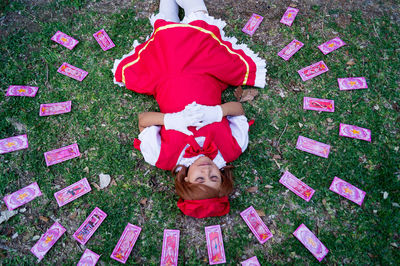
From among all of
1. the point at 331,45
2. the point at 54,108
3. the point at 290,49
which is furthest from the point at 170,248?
the point at 331,45

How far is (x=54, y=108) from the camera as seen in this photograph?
3.88m

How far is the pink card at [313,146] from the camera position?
371 cm

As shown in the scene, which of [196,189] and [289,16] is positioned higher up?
[289,16]

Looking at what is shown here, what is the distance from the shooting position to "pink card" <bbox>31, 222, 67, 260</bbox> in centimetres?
325

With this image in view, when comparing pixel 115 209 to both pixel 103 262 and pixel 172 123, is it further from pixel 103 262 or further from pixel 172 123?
pixel 172 123

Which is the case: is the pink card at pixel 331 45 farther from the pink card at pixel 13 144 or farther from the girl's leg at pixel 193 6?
the pink card at pixel 13 144

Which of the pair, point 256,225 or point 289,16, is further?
point 289,16

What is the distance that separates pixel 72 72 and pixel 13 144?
4.27ft

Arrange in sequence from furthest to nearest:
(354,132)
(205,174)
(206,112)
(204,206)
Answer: (354,132)
(206,112)
(204,206)
(205,174)

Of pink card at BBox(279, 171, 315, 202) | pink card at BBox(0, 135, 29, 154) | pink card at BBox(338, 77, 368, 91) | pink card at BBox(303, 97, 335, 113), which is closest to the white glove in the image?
pink card at BBox(279, 171, 315, 202)

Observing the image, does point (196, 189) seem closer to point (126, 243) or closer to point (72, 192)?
point (126, 243)

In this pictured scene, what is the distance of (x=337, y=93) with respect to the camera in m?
4.02

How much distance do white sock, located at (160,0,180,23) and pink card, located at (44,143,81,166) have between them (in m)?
2.29

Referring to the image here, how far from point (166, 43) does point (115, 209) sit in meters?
2.19
